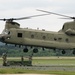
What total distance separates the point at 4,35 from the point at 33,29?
4856 millimetres

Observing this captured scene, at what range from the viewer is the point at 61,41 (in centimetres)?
6869

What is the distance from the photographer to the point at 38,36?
6706cm

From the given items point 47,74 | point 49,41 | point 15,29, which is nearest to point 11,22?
point 15,29

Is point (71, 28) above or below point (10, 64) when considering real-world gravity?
above

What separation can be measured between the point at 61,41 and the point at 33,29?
5.22 meters

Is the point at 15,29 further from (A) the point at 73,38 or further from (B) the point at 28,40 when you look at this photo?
(A) the point at 73,38

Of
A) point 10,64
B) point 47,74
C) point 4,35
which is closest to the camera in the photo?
point 47,74

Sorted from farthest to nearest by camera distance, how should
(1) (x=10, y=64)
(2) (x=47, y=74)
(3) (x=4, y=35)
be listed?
(1) (x=10, y=64), (3) (x=4, y=35), (2) (x=47, y=74)

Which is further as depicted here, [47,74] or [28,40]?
[28,40]

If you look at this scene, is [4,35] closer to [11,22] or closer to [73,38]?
[11,22]

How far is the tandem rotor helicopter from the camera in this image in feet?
214

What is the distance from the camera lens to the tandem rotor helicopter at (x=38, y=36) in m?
65.4

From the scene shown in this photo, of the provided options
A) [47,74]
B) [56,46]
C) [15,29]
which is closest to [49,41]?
[56,46]

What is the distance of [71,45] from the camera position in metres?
68.7
